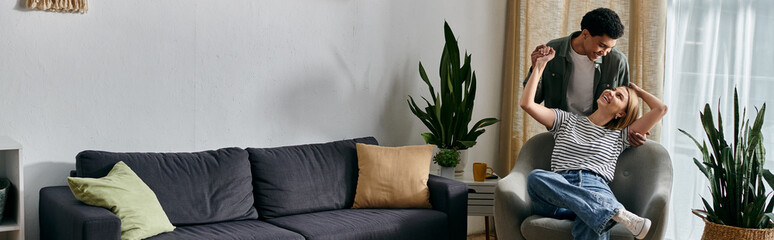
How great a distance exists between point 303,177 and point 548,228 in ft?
4.02

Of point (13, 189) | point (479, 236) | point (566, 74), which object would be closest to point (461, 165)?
point (479, 236)

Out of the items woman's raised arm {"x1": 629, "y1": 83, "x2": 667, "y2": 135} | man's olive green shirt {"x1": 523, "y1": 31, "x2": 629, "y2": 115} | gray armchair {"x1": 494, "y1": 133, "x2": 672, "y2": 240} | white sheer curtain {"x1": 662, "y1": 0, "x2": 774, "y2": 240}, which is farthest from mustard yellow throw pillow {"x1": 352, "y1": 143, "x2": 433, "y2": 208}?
white sheer curtain {"x1": 662, "y1": 0, "x2": 774, "y2": 240}

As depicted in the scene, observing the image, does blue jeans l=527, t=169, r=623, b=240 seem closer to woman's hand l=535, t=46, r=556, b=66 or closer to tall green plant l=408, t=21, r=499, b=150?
woman's hand l=535, t=46, r=556, b=66

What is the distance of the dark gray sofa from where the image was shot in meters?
3.02

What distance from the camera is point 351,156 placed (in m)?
3.74

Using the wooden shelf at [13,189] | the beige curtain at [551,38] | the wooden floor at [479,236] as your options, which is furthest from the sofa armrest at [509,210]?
the wooden shelf at [13,189]

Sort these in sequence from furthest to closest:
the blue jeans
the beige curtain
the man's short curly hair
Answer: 1. the beige curtain
2. the man's short curly hair
3. the blue jeans

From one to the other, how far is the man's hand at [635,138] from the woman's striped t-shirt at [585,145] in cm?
2

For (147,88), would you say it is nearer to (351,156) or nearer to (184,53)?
(184,53)

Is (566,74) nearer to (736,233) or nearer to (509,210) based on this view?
(509,210)

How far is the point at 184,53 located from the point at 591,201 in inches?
79.7

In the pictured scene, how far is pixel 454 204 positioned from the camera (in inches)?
139

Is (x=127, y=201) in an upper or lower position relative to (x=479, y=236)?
upper

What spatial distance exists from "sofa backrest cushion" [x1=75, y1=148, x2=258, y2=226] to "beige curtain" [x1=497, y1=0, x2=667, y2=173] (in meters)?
1.85
